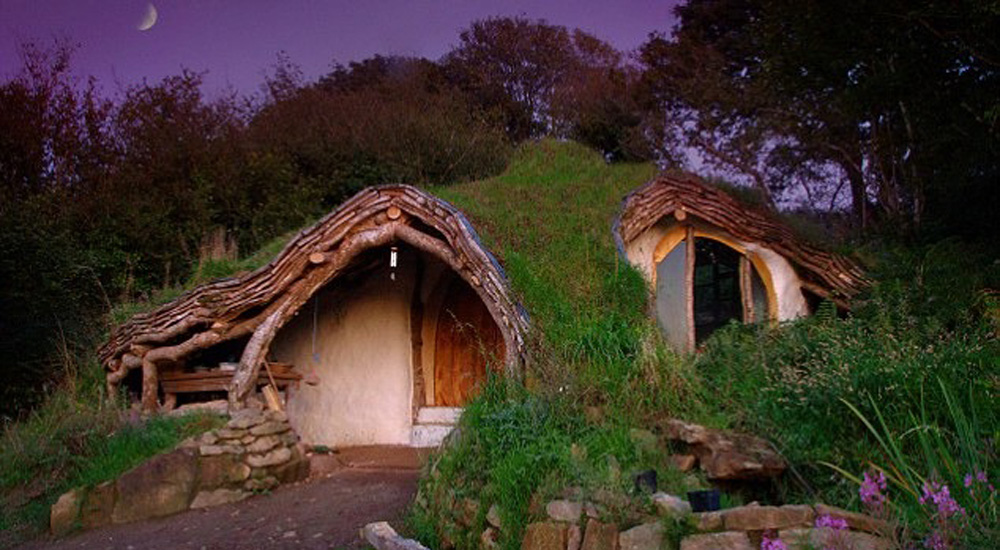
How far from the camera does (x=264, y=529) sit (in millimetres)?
7125

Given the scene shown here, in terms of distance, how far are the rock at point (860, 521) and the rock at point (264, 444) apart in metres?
6.43

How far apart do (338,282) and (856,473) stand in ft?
25.4

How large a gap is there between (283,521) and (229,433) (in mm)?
1601

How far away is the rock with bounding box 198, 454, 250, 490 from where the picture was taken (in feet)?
26.8

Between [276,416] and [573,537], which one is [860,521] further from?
[276,416]

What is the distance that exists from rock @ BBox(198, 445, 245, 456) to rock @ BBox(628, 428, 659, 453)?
4.77m

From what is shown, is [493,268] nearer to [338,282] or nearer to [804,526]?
[338,282]

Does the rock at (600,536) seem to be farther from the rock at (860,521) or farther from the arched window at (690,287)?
the arched window at (690,287)

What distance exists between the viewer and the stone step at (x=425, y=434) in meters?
10.8

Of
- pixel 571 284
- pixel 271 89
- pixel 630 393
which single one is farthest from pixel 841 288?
pixel 271 89

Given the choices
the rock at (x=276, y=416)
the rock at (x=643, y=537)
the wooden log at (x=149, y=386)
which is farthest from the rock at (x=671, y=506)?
the wooden log at (x=149, y=386)

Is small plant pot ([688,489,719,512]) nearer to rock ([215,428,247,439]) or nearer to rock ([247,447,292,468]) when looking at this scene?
rock ([247,447,292,468])

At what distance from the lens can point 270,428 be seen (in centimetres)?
895

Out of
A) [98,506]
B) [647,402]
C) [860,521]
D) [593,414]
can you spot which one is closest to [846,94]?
[647,402]
